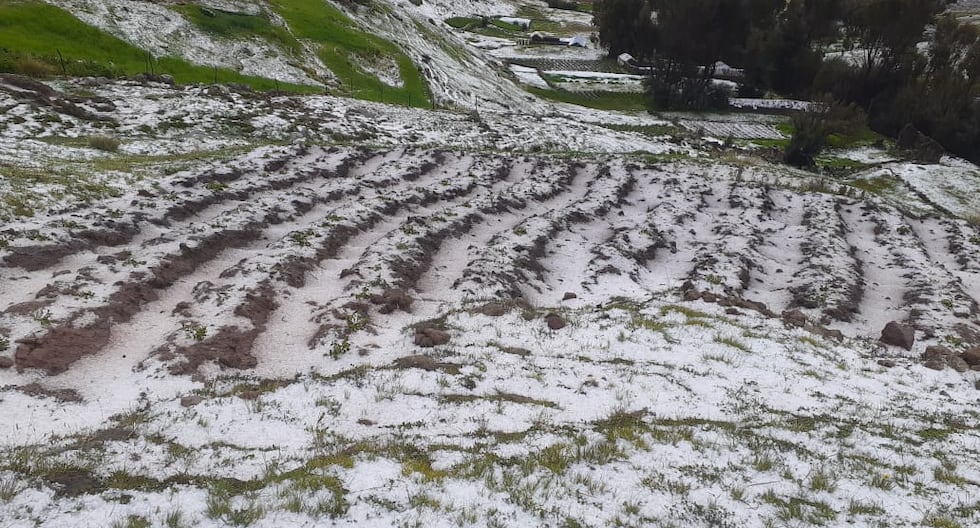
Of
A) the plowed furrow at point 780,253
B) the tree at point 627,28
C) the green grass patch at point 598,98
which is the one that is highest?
the tree at point 627,28

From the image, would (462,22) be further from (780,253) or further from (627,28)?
(780,253)

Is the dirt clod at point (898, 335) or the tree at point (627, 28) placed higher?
the tree at point (627, 28)

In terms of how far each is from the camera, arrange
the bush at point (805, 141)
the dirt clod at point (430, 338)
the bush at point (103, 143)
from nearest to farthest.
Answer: the dirt clod at point (430, 338), the bush at point (103, 143), the bush at point (805, 141)

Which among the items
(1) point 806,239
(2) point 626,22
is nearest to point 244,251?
(1) point 806,239

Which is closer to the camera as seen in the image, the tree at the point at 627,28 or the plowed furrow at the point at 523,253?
the plowed furrow at the point at 523,253

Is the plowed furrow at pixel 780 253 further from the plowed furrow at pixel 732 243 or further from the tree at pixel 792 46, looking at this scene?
the tree at pixel 792 46

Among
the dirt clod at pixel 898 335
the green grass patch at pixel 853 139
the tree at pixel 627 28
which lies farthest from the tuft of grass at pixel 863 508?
the tree at pixel 627 28

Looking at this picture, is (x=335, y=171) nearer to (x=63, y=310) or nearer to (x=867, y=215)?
(x=63, y=310)
